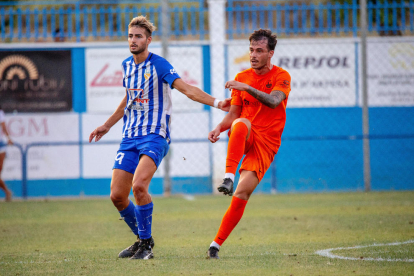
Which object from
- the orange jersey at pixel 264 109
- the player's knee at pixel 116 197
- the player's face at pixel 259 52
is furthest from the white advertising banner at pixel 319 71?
the player's knee at pixel 116 197

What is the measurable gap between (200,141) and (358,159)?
387 centimetres

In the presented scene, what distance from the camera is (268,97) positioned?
17.1ft

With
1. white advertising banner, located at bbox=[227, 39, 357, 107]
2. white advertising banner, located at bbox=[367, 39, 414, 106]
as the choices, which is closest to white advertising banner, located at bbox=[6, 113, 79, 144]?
white advertising banner, located at bbox=[227, 39, 357, 107]

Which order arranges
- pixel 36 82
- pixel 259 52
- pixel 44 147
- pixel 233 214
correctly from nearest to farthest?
pixel 233 214
pixel 259 52
pixel 44 147
pixel 36 82

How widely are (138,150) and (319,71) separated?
28.9 ft

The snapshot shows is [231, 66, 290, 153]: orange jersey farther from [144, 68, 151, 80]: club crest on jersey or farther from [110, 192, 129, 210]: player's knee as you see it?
[110, 192, 129, 210]: player's knee

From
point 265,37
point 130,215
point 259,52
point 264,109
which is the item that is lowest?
point 130,215

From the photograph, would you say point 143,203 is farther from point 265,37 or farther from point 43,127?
point 43,127

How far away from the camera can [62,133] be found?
1362cm

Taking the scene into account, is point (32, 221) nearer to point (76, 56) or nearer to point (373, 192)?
point (76, 56)

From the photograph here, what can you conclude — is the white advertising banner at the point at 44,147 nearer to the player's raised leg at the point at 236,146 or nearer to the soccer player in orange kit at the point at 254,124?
the soccer player in orange kit at the point at 254,124

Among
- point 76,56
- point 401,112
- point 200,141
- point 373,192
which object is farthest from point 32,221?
point 401,112

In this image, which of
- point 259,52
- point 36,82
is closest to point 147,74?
→ point 259,52

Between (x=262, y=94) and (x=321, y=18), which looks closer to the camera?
(x=262, y=94)
